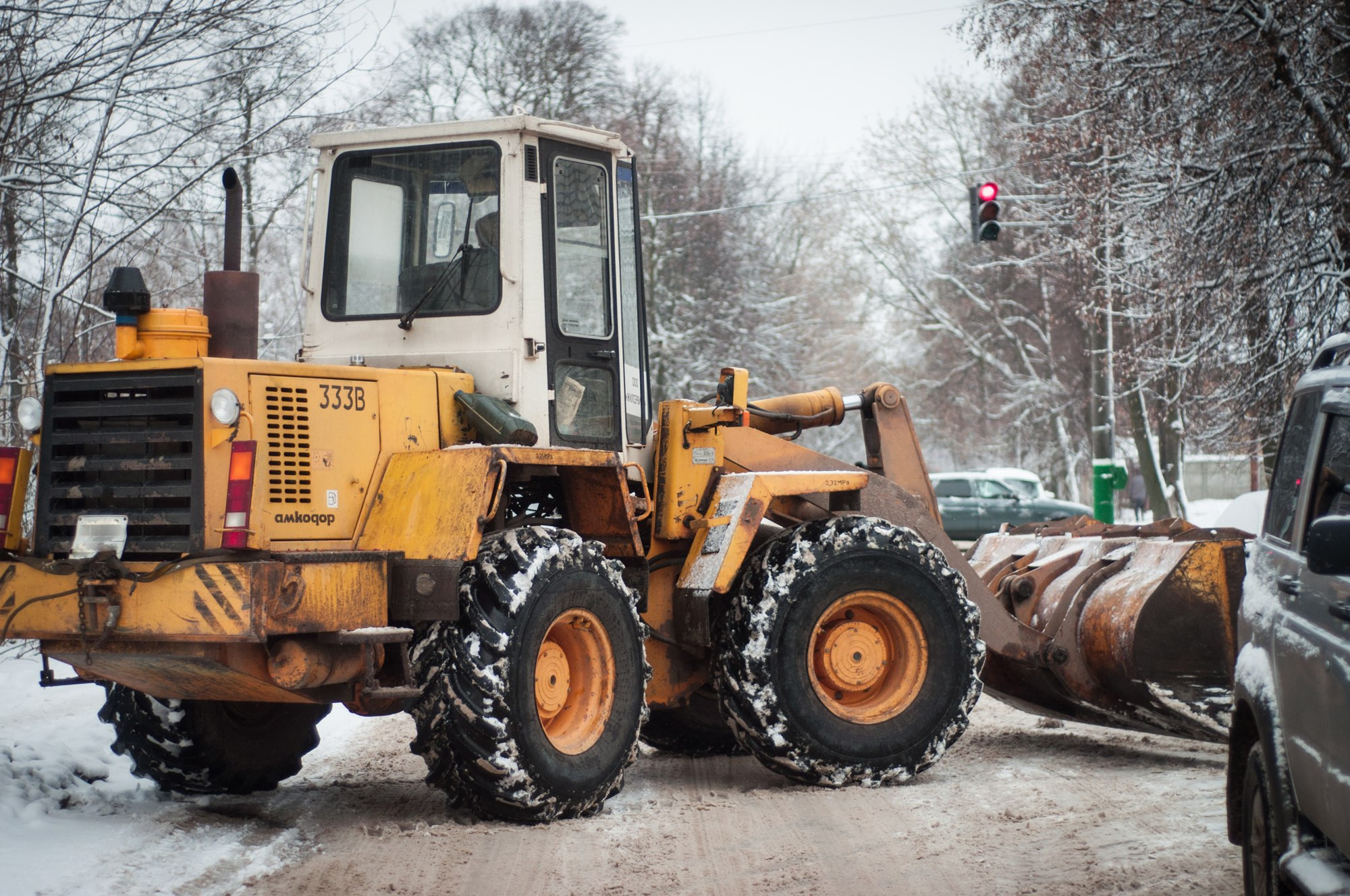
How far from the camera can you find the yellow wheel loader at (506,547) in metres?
5.91

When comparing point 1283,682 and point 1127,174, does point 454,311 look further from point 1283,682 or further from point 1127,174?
point 1127,174

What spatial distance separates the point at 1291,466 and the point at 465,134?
172 inches

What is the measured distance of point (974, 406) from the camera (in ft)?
152

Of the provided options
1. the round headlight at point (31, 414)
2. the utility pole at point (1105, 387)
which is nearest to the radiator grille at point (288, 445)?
the round headlight at point (31, 414)

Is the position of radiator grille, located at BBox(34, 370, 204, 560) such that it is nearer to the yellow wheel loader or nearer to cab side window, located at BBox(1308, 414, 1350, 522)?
the yellow wheel loader

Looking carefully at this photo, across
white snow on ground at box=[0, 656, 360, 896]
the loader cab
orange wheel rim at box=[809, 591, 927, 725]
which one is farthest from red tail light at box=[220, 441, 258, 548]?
orange wheel rim at box=[809, 591, 927, 725]

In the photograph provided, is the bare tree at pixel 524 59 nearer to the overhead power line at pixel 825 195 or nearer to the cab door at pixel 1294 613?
the overhead power line at pixel 825 195

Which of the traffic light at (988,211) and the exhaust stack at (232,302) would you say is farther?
the traffic light at (988,211)

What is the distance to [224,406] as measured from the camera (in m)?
5.81

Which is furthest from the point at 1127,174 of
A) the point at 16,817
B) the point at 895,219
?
the point at 895,219

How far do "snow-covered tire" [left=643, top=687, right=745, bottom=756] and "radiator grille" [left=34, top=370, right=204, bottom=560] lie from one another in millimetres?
3637

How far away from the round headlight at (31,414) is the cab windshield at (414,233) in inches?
64.4

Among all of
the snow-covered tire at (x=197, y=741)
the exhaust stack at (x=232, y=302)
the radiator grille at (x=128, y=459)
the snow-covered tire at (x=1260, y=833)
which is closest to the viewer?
the snow-covered tire at (x=1260, y=833)

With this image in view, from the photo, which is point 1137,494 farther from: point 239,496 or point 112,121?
point 239,496
